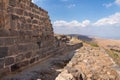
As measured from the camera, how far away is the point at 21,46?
660 centimetres

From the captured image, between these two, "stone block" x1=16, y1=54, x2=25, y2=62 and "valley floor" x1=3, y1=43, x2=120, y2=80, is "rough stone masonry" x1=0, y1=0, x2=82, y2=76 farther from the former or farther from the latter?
"valley floor" x1=3, y1=43, x2=120, y2=80

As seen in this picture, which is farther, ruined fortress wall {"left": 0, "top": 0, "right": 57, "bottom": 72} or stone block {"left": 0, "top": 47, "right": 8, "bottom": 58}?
ruined fortress wall {"left": 0, "top": 0, "right": 57, "bottom": 72}

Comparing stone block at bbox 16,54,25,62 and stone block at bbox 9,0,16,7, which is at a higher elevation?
stone block at bbox 9,0,16,7

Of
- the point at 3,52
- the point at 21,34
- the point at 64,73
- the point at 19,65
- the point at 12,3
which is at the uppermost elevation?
the point at 12,3

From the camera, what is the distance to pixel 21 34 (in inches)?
259

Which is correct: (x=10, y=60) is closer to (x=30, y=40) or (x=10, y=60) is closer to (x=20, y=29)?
(x=20, y=29)

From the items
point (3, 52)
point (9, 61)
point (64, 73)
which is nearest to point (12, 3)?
point (3, 52)

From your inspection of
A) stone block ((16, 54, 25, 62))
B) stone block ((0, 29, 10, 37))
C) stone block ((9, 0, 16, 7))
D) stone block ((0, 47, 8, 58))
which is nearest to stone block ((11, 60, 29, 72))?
stone block ((16, 54, 25, 62))

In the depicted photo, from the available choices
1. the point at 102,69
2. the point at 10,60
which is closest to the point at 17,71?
the point at 10,60

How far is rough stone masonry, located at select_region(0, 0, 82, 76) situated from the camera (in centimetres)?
554

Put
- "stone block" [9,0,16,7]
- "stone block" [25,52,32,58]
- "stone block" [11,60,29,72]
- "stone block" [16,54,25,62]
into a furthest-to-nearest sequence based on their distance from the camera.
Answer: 1. "stone block" [25,52,32,58]
2. "stone block" [16,54,25,62]
3. "stone block" [11,60,29,72]
4. "stone block" [9,0,16,7]

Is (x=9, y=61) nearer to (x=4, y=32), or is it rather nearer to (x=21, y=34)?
(x=4, y=32)

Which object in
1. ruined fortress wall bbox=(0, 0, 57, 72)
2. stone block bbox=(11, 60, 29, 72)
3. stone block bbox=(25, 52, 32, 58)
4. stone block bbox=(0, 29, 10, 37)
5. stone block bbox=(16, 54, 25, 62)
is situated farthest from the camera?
stone block bbox=(25, 52, 32, 58)

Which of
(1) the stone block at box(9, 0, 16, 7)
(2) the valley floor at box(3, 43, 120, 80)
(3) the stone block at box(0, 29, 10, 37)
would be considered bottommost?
(2) the valley floor at box(3, 43, 120, 80)
